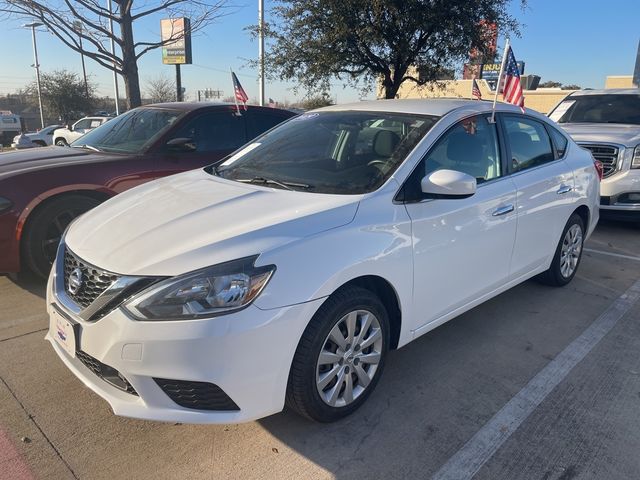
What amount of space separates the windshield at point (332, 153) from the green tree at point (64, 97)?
4345cm

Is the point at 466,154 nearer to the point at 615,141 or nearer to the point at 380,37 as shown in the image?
the point at 615,141

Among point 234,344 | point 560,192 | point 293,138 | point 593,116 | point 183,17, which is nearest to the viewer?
point 234,344

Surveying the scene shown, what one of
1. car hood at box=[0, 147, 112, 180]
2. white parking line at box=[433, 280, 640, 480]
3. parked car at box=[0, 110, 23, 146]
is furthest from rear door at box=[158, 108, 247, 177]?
parked car at box=[0, 110, 23, 146]

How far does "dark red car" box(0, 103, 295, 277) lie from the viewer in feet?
13.8

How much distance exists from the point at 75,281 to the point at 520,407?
2.48 m

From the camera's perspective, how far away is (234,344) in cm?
212

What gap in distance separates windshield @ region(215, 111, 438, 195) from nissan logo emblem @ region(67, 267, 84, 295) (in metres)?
1.17

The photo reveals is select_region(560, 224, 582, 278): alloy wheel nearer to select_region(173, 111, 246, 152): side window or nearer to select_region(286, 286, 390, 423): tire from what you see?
select_region(286, 286, 390, 423): tire

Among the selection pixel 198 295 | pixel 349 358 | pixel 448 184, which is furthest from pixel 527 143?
pixel 198 295

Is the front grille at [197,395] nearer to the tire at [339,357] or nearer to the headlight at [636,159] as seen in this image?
the tire at [339,357]

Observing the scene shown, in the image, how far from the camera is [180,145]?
5070mm

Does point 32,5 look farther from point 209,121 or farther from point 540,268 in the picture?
point 540,268

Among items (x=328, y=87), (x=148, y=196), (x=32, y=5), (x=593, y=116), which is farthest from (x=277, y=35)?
(x=148, y=196)

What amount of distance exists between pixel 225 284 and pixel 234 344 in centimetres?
25
